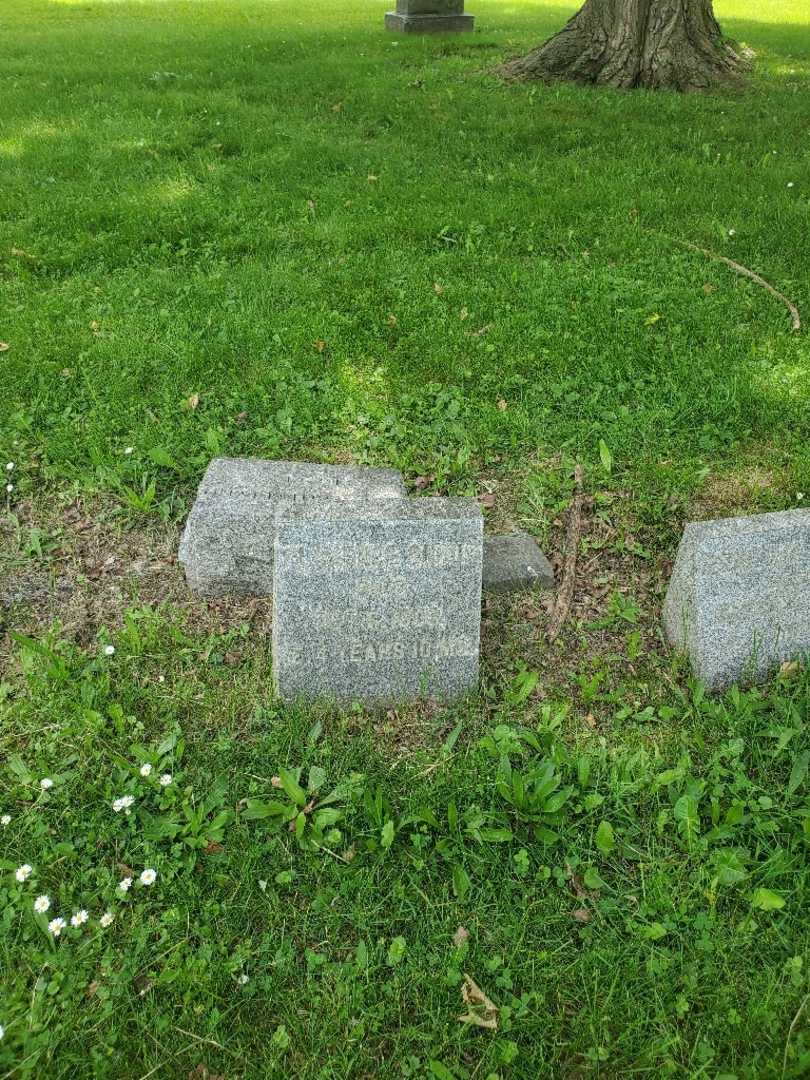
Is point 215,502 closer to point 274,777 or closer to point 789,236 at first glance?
point 274,777

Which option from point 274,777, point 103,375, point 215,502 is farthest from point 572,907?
point 103,375

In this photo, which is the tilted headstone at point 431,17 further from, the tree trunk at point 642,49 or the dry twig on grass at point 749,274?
the dry twig on grass at point 749,274

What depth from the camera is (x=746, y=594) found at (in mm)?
2848

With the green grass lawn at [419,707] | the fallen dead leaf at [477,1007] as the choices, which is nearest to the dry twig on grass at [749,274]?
the green grass lawn at [419,707]

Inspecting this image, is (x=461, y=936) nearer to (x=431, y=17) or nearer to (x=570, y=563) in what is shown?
(x=570, y=563)

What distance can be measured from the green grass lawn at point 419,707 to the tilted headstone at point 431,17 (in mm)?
6170

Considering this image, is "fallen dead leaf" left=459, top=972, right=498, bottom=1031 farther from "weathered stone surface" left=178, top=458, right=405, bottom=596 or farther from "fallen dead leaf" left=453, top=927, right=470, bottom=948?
"weathered stone surface" left=178, top=458, right=405, bottom=596

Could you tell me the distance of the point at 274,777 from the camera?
265 centimetres

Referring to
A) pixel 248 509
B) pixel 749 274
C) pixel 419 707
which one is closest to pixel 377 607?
pixel 419 707

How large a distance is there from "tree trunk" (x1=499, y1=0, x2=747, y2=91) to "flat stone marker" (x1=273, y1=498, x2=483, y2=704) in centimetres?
808

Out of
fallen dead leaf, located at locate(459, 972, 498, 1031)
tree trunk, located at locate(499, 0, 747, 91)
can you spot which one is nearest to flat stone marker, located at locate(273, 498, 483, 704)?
fallen dead leaf, located at locate(459, 972, 498, 1031)

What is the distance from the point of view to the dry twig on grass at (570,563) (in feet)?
10.7

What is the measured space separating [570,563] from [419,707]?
979 mm

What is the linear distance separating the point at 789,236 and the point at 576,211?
4.86 ft
